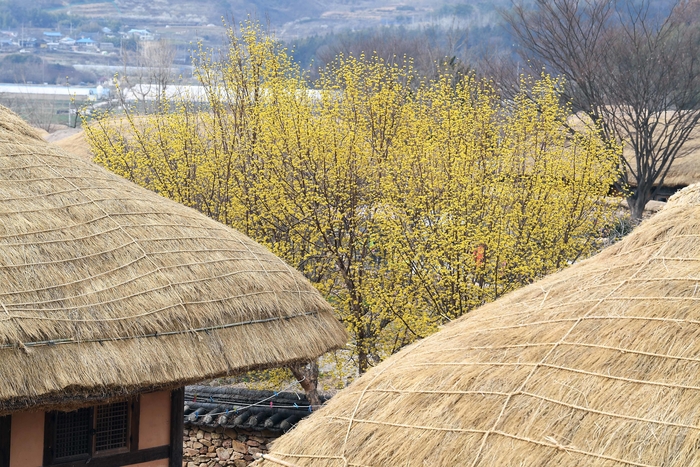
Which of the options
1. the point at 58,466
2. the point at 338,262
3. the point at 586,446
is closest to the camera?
the point at 586,446

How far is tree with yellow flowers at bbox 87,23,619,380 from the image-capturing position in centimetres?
1173

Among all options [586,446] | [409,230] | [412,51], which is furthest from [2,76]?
[586,446]

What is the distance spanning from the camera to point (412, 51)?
5119 centimetres

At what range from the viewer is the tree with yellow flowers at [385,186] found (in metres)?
11.7

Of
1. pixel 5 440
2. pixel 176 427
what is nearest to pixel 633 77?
pixel 176 427

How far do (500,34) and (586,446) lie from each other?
7548cm

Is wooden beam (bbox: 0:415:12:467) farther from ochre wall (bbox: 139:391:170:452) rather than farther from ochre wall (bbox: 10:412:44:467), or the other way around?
ochre wall (bbox: 139:391:170:452)

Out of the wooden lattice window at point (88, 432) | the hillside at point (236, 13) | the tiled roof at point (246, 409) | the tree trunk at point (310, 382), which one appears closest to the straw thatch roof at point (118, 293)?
the wooden lattice window at point (88, 432)

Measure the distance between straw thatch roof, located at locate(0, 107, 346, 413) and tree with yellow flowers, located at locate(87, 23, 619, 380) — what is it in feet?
12.6

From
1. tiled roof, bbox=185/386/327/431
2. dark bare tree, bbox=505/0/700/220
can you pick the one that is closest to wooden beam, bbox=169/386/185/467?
tiled roof, bbox=185/386/327/431

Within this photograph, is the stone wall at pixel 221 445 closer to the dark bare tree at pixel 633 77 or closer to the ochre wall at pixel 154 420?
the ochre wall at pixel 154 420

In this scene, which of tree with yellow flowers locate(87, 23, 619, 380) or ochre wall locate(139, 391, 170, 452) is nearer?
ochre wall locate(139, 391, 170, 452)

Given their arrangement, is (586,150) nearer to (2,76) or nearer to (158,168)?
(158,168)

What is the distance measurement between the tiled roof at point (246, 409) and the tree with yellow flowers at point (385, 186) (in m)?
1.49
